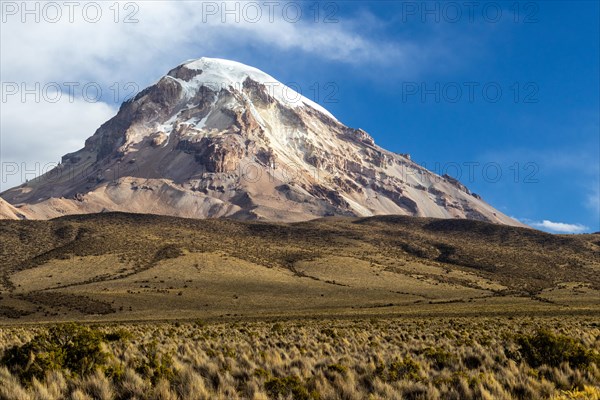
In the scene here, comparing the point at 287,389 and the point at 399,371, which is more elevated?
the point at 287,389

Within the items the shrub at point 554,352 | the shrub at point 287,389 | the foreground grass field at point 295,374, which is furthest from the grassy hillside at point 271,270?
the shrub at point 287,389

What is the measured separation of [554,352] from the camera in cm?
1482

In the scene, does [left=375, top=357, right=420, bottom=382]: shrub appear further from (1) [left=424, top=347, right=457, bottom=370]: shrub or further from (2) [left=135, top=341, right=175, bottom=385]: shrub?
(2) [left=135, top=341, right=175, bottom=385]: shrub

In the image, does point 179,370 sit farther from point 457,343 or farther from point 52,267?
point 52,267

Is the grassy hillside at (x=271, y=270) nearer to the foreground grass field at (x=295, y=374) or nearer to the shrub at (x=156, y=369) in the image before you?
the foreground grass field at (x=295, y=374)

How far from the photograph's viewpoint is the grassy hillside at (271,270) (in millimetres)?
63406

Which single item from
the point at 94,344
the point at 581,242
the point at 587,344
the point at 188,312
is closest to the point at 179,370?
the point at 94,344

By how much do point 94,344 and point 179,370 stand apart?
9.38ft

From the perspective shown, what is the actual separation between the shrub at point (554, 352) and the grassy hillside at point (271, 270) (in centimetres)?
3740

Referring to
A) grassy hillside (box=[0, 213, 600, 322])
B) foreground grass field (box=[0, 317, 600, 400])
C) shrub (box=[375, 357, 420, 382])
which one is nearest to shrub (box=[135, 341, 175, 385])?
foreground grass field (box=[0, 317, 600, 400])

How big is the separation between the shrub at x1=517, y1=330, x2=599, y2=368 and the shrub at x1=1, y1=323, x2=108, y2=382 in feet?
40.7

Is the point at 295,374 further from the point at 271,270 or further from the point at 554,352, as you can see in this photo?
the point at 271,270

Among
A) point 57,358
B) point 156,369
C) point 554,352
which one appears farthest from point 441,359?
point 57,358

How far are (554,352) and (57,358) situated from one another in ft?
45.6
